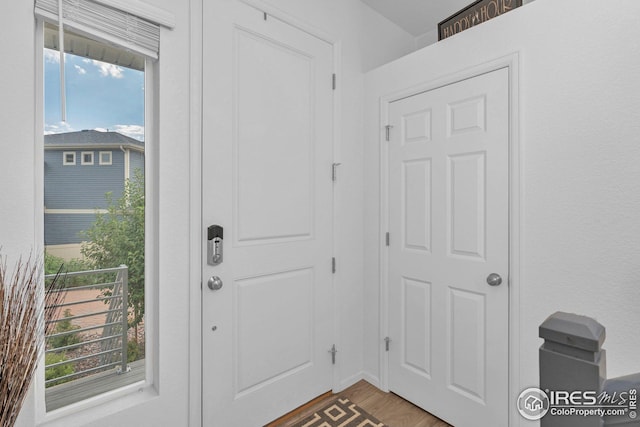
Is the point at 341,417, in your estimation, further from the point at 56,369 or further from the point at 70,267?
the point at 70,267

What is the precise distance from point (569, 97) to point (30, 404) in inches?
97.5

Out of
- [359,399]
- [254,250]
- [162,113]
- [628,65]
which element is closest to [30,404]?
[254,250]

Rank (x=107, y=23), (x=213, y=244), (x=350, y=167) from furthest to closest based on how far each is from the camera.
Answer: (x=350, y=167) → (x=213, y=244) → (x=107, y=23)

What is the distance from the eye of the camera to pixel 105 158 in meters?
1.41

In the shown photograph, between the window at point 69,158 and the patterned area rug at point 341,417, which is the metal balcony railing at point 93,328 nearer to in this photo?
the window at point 69,158

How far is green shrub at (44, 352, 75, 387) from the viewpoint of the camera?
4.25 feet

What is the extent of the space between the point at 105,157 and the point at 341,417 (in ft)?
6.14

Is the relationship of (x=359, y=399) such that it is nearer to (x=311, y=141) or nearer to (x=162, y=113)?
(x=311, y=141)

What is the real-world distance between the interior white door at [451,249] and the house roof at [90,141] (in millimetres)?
1536

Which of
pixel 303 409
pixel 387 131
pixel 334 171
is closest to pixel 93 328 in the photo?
pixel 303 409

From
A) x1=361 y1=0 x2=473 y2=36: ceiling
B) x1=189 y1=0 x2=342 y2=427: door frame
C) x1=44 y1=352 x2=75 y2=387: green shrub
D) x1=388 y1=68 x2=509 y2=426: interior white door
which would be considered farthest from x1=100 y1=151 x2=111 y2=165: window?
x1=361 y1=0 x2=473 y2=36: ceiling

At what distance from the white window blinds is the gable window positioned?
18.0 inches

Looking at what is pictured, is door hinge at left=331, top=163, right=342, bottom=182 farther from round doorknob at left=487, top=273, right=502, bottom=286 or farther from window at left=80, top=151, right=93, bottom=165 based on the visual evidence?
window at left=80, top=151, right=93, bottom=165

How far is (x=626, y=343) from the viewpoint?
129 cm
